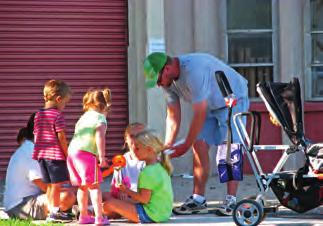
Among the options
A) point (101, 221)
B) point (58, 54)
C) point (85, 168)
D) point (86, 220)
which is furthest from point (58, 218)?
point (58, 54)

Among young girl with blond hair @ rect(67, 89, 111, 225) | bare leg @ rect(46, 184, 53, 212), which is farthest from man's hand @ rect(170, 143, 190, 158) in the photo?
bare leg @ rect(46, 184, 53, 212)

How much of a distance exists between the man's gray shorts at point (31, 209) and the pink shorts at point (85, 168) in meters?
0.59

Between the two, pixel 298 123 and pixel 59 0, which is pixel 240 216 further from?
pixel 59 0

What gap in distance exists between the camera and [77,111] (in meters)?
11.1

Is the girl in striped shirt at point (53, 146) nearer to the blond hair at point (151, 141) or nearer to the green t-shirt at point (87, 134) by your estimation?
the green t-shirt at point (87, 134)

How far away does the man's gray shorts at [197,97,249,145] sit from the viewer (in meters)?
7.83

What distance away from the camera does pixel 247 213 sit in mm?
6953

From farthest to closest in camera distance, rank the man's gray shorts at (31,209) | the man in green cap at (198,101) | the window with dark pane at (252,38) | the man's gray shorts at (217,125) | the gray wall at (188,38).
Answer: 1. the window with dark pane at (252,38)
2. the gray wall at (188,38)
3. the man's gray shorts at (217,125)
4. the man's gray shorts at (31,209)
5. the man in green cap at (198,101)

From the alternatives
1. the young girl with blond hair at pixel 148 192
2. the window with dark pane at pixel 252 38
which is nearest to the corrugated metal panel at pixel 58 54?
the window with dark pane at pixel 252 38

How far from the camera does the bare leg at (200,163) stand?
25.9 feet

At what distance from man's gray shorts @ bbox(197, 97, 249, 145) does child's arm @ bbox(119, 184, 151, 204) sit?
90 centimetres

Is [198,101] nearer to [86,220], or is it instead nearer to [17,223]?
[86,220]

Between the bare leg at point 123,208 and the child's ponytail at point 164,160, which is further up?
the child's ponytail at point 164,160

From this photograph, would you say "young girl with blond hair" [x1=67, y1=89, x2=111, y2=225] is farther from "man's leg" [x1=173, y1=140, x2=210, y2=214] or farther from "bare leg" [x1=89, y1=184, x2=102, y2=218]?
"man's leg" [x1=173, y1=140, x2=210, y2=214]
